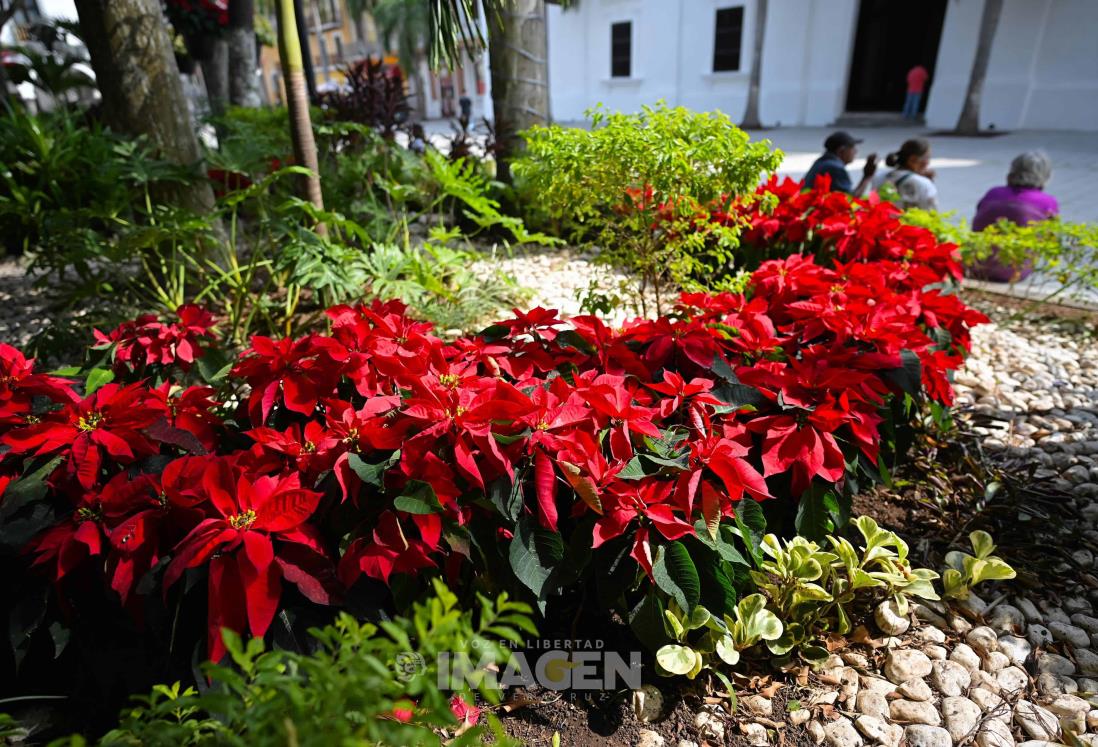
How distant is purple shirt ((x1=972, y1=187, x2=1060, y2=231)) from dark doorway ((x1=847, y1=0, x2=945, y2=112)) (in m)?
13.9

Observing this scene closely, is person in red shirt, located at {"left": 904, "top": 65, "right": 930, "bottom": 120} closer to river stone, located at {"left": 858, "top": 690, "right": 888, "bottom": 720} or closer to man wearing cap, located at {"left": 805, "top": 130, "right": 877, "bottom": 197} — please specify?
man wearing cap, located at {"left": 805, "top": 130, "right": 877, "bottom": 197}

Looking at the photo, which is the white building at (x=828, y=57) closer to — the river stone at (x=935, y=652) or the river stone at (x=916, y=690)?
the river stone at (x=935, y=652)

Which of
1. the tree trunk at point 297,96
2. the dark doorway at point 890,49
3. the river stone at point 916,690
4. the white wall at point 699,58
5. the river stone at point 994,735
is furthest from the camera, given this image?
the dark doorway at point 890,49

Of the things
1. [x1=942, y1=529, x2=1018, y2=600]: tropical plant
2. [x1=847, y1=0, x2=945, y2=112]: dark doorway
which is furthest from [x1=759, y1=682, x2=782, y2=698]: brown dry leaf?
[x1=847, y1=0, x2=945, y2=112]: dark doorway

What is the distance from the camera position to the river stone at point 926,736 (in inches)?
51.6

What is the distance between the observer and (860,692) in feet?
4.70

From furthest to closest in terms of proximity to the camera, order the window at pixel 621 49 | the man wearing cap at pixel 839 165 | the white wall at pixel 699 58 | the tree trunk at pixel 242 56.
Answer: the window at pixel 621 49, the white wall at pixel 699 58, the tree trunk at pixel 242 56, the man wearing cap at pixel 839 165

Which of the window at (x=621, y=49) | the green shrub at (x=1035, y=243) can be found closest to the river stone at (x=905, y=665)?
the green shrub at (x=1035, y=243)

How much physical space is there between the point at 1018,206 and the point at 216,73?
9.54 meters

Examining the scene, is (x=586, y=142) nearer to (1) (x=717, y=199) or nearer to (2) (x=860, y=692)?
(1) (x=717, y=199)

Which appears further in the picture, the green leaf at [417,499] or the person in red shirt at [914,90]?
the person in red shirt at [914,90]

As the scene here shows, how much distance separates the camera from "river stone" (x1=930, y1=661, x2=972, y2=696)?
4.69 feet

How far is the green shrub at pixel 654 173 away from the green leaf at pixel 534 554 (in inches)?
53.4

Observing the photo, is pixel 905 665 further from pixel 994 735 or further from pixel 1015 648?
pixel 1015 648
